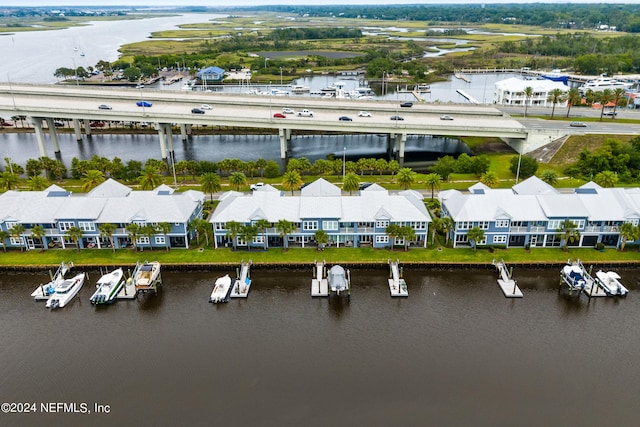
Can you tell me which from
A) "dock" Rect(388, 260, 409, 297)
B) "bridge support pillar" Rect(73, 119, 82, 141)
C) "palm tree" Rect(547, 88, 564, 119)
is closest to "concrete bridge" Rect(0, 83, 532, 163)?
"bridge support pillar" Rect(73, 119, 82, 141)

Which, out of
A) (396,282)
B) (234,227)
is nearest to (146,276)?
(234,227)

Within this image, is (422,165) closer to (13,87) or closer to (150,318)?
(150,318)

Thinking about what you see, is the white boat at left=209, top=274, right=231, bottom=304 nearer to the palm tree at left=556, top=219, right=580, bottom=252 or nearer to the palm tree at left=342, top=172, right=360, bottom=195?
the palm tree at left=342, top=172, right=360, bottom=195

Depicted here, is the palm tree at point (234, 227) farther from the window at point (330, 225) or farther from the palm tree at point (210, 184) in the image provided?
the palm tree at point (210, 184)

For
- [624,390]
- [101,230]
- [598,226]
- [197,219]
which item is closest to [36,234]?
[101,230]

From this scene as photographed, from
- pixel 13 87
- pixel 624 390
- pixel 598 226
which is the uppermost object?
pixel 13 87

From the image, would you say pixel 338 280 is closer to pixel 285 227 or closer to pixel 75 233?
pixel 285 227
